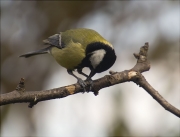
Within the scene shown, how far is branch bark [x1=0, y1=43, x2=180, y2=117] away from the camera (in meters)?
1.17

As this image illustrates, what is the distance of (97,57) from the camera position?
1647 mm

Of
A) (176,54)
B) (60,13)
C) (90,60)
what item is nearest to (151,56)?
(176,54)

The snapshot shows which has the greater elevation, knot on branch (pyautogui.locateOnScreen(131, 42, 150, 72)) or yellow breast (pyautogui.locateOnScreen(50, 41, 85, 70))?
yellow breast (pyautogui.locateOnScreen(50, 41, 85, 70))

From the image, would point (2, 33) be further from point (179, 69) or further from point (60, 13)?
point (179, 69)

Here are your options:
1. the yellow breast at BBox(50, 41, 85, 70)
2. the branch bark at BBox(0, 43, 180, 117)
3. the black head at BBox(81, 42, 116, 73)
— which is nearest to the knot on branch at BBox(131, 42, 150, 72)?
the branch bark at BBox(0, 43, 180, 117)

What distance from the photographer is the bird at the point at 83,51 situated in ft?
5.37

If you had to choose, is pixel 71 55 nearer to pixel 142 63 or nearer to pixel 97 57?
pixel 97 57

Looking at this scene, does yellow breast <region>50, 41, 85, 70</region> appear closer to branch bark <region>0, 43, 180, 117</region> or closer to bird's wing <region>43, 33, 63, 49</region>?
bird's wing <region>43, 33, 63, 49</region>

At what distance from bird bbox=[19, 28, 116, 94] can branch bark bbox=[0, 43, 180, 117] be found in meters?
0.12

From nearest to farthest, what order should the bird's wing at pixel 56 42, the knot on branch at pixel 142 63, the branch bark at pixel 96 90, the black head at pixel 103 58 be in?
the branch bark at pixel 96 90 < the knot on branch at pixel 142 63 < the black head at pixel 103 58 < the bird's wing at pixel 56 42

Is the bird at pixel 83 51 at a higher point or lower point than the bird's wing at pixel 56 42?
lower

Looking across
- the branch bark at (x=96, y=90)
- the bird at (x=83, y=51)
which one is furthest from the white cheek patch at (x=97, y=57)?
the branch bark at (x=96, y=90)

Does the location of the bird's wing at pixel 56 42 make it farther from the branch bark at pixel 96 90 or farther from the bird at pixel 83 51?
the branch bark at pixel 96 90

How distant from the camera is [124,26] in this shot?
346cm
